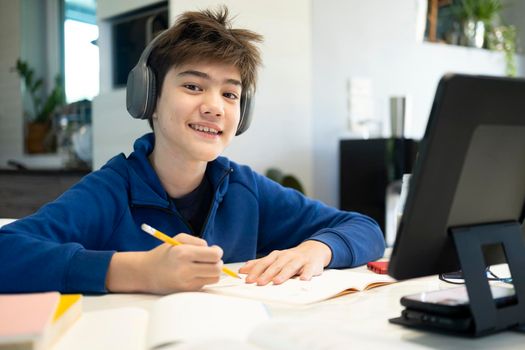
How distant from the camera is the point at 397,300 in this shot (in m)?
0.82

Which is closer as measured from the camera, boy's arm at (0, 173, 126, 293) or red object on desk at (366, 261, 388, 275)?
boy's arm at (0, 173, 126, 293)

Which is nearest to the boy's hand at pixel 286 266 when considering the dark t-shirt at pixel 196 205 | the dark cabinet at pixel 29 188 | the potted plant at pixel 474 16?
the dark t-shirt at pixel 196 205

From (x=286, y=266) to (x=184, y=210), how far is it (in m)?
0.41

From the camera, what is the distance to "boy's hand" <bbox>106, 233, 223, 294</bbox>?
2.67 feet

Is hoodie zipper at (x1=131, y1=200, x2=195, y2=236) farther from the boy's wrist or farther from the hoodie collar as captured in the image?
the boy's wrist

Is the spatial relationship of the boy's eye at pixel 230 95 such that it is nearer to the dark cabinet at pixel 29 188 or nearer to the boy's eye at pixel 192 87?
the boy's eye at pixel 192 87

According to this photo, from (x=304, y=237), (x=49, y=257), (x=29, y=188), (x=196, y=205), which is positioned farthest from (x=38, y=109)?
(x=49, y=257)

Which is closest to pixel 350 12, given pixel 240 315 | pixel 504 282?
pixel 504 282

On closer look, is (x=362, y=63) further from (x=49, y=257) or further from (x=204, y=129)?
(x=49, y=257)

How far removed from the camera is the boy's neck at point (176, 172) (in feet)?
4.14

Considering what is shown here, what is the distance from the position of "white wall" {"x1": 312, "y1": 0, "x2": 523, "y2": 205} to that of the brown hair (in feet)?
6.21

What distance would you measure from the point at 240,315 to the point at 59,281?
34 cm

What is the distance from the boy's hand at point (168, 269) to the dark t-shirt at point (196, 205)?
1.33 ft

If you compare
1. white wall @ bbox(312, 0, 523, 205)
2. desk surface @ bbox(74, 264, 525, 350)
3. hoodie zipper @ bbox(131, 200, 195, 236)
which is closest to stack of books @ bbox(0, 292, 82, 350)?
desk surface @ bbox(74, 264, 525, 350)
